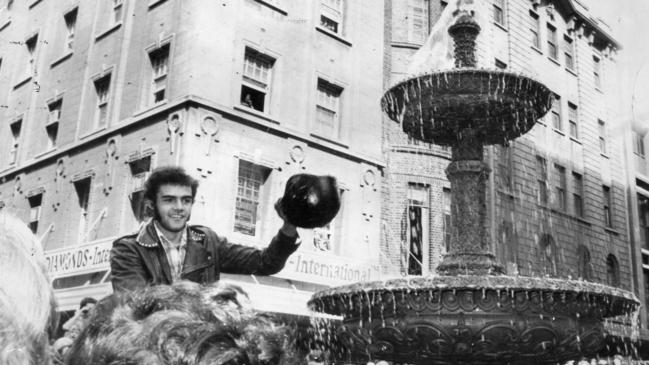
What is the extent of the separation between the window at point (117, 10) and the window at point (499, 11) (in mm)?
12991

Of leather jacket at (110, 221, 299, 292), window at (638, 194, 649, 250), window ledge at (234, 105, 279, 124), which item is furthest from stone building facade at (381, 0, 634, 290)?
leather jacket at (110, 221, 299, 292)

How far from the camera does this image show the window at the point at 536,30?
84.5 feet

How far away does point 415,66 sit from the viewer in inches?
622

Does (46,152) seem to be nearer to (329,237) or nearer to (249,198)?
(249,198)

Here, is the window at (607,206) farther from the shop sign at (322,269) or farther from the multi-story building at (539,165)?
the shop sign at (322,269)

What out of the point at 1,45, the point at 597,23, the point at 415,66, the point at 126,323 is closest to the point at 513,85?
the point at 126,323

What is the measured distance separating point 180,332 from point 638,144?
34.9 m

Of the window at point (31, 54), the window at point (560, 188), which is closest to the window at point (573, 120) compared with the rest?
the window at point (560, 188)

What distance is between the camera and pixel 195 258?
3.31 metres

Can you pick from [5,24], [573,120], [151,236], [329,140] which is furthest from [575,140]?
[151,236]

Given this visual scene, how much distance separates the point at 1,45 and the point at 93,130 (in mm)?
8743

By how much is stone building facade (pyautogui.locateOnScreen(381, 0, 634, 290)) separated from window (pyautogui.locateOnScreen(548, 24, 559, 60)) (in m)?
0.04

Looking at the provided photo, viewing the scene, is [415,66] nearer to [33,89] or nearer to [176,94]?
[176,94]

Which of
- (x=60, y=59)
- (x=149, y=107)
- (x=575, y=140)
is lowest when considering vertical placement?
(x=149, y=107)
